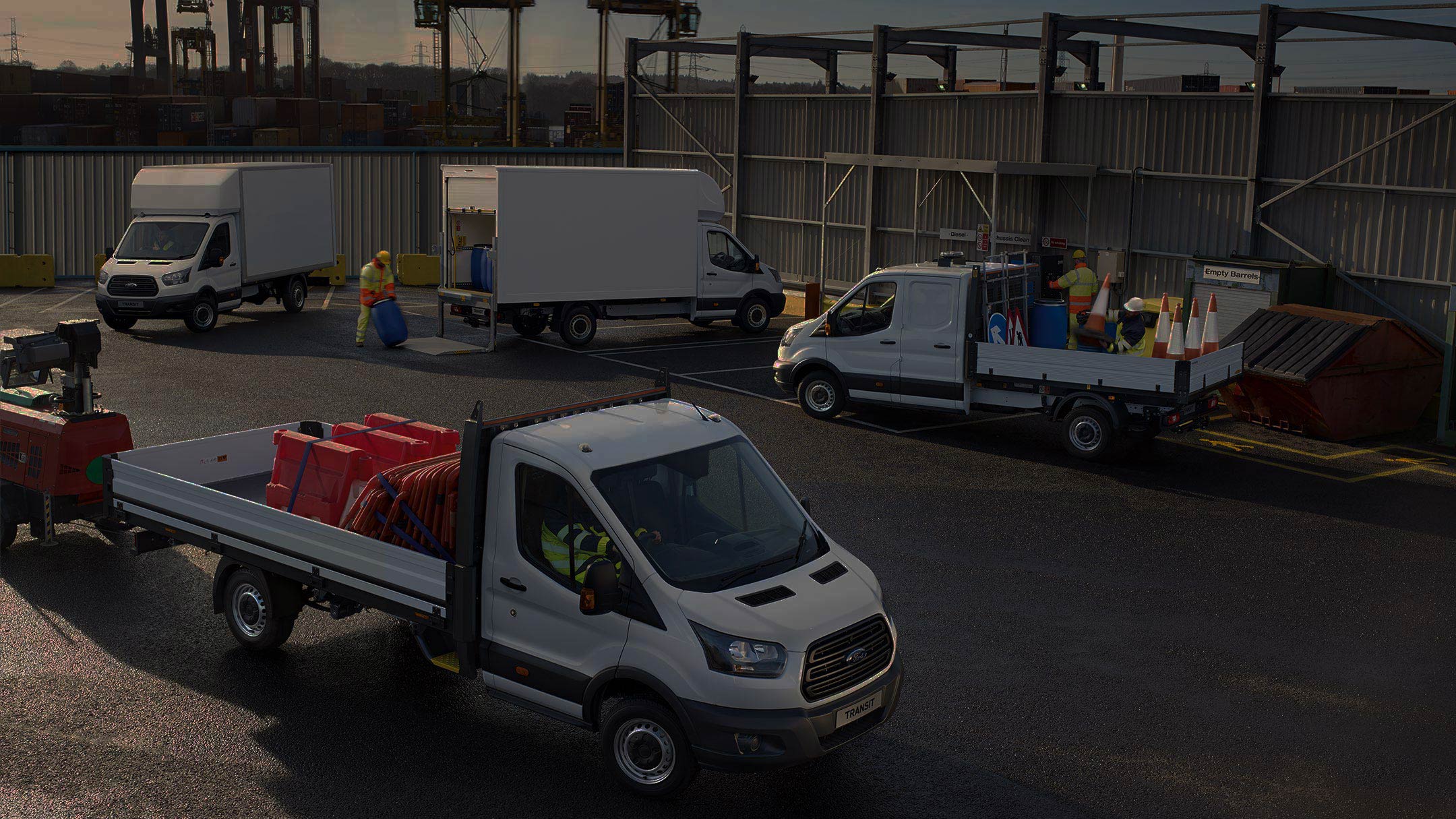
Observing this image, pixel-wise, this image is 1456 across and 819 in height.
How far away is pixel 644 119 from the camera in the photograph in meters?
32.3

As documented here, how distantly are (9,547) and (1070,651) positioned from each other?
864 cm

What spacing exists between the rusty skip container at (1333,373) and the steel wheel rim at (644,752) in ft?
37.9

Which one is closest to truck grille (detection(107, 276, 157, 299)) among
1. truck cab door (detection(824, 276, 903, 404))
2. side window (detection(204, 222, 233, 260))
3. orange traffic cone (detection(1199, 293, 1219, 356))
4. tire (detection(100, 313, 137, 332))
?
tire (detection(100, 313, 137, 332))

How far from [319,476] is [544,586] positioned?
2766mm

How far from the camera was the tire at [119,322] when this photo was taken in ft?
74.0

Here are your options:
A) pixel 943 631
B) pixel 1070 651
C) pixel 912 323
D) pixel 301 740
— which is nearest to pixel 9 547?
pixel 301 740

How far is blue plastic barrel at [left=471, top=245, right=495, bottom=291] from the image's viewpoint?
72.4 feet

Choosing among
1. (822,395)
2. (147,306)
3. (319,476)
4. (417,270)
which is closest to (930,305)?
(822,395)

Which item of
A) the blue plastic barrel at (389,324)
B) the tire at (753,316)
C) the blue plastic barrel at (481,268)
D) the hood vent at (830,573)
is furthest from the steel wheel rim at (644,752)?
the tire at (753,316)

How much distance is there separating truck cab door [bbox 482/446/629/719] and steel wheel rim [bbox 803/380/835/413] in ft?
32.5

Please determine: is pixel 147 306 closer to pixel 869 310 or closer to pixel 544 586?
pixel 869 310

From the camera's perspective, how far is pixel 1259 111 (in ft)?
63.7

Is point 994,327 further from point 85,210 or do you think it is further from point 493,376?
point 85,210

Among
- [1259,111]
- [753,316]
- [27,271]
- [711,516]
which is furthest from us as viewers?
[27,271]
